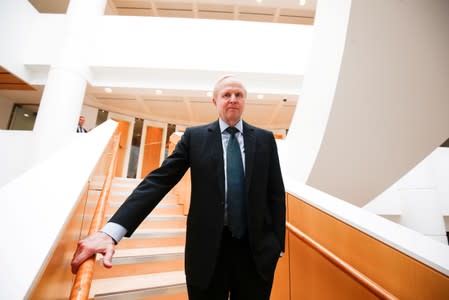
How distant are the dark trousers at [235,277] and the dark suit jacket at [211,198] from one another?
0.05m

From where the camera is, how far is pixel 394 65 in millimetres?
1980

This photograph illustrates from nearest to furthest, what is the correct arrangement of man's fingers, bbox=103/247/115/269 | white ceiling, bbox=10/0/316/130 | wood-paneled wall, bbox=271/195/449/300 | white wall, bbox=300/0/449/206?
man's fingers, bbox=103/247/115/269 → wood-paneled wall, bbox=271/195/449/300 → white wall, bbox=300/0/449/206 → white ceiling, bbox=10/0/316/130

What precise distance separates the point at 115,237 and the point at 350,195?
8.87 ft

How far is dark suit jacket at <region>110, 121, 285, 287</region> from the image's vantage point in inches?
38.4

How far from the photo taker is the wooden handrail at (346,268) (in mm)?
964

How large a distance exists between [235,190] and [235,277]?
384 mm

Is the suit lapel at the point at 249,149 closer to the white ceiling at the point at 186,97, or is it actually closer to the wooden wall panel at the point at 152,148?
the white ceiling at the point at 186,97

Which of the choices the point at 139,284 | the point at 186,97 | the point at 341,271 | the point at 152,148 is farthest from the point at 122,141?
the point at 341,271

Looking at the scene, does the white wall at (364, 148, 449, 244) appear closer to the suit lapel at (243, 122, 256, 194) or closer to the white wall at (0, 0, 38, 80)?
the suit lapel at (243, 122, 256, 194)

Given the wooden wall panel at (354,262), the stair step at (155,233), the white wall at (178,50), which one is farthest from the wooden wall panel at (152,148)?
the wooden wall panel at (354,262)

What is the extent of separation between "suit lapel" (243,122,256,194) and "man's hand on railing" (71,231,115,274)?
57cm

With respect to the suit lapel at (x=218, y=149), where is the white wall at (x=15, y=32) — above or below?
above

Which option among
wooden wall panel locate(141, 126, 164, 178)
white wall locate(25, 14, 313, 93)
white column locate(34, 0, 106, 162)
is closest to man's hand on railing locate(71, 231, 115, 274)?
white column locate(34, 0, 106, 162)

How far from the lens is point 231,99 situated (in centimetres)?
112
